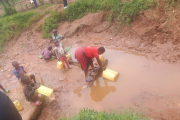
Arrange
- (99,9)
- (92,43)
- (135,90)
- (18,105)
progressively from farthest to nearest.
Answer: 1. (99,9)
2. (92,43)
3. (135,90)
4. (18,105)

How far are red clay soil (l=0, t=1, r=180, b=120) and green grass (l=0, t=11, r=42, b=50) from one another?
42 cm

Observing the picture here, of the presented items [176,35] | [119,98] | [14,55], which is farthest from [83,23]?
[119,98]

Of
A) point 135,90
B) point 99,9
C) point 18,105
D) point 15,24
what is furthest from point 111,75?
point 15,24

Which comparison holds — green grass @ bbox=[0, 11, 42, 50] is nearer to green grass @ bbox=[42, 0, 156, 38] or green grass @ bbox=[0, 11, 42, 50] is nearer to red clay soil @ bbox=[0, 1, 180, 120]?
red clay soil @ bbox=[0, 1, 180, 120]

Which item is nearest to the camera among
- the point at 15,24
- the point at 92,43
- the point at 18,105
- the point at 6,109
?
the point at 6,109

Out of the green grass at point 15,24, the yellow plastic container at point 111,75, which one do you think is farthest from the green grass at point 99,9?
the yellow plastic container at point 111,75

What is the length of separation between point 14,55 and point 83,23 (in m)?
4.31

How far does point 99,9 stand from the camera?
23.5ft

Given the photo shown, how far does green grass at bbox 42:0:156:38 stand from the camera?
5791 mm

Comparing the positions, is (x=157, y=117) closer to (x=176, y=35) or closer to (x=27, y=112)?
(x=27, y=112)

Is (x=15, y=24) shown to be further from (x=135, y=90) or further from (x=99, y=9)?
(x=135, y=90)

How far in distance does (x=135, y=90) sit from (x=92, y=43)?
3.44 metres

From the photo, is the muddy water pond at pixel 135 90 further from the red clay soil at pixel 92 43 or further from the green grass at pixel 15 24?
the green grass at pixel 15 24

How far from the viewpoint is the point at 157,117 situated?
270 cm
